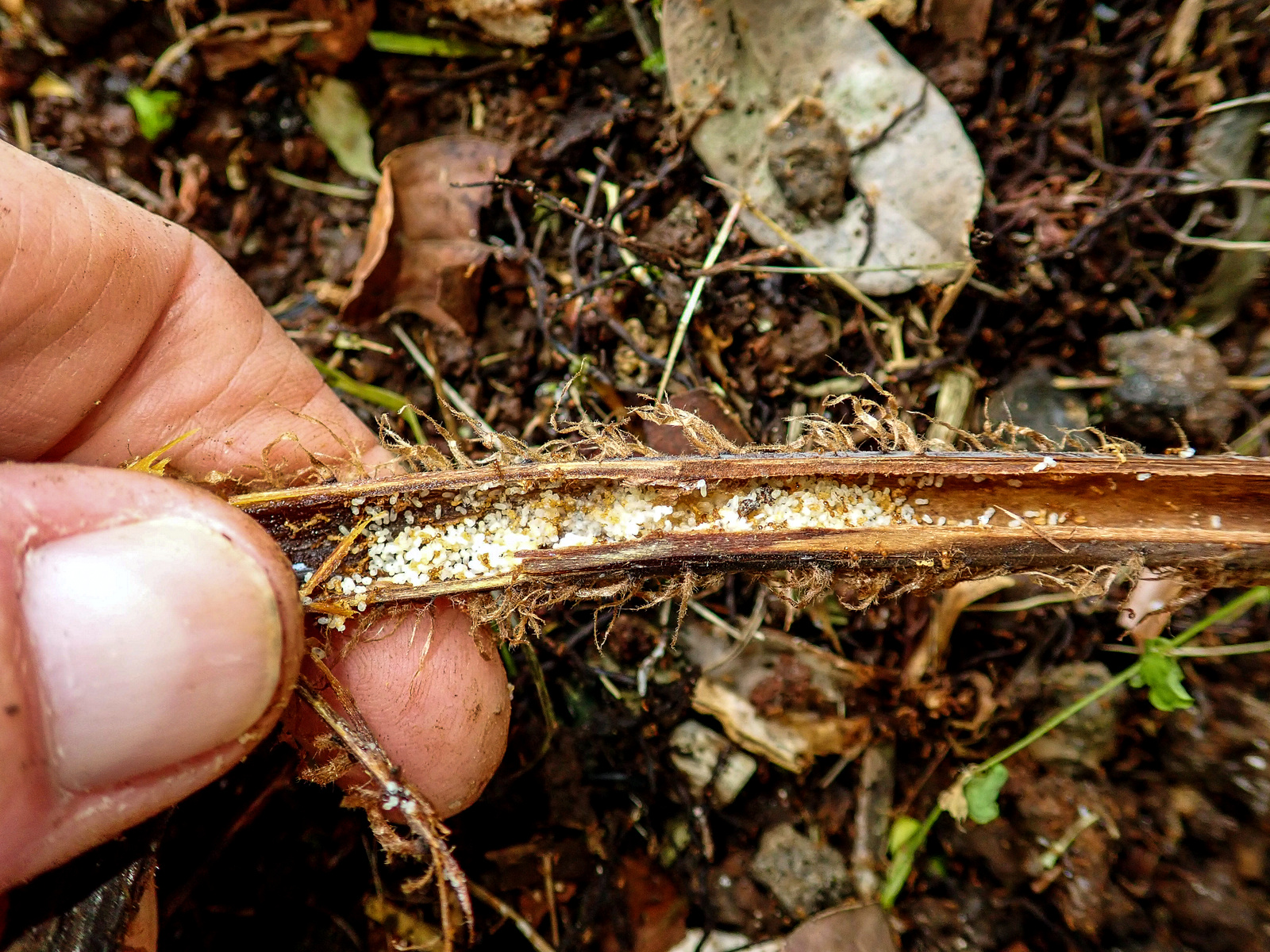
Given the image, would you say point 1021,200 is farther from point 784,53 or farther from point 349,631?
point 349,631

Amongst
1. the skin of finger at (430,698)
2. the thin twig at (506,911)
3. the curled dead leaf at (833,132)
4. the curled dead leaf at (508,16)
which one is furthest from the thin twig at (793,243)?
the thin twig at (506,911)

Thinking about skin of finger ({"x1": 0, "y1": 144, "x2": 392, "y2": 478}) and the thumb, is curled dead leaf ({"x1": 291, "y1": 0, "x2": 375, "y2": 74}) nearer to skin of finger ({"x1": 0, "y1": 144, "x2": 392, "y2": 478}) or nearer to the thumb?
skin of finger ({"x1": 0, "y1": 144, "x2": 392, "y2": 478})

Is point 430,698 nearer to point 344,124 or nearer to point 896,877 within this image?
point 896,877

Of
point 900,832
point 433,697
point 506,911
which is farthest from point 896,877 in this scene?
point 433,697

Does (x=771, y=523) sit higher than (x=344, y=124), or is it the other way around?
(x=344, y=124)

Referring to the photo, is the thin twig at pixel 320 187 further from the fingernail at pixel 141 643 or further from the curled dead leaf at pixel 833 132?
the fingernail at pixel 141 643

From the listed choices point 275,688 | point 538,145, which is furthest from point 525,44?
point 275,688

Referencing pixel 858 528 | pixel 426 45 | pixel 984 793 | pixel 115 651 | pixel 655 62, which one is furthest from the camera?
pixel 426 45
